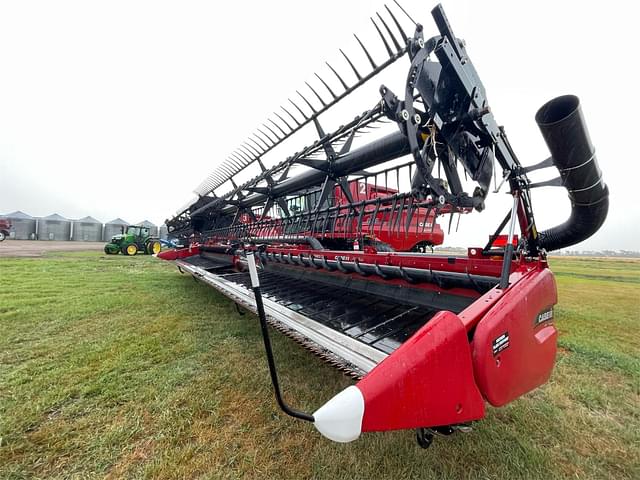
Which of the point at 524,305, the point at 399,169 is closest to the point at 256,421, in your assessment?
the point at 524,305

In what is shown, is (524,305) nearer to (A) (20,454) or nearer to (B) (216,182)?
(A) (20,454)

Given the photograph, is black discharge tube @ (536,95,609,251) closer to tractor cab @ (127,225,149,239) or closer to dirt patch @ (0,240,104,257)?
dirt patch @ (0,240,104,257)

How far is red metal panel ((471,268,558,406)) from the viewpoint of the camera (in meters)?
1.04

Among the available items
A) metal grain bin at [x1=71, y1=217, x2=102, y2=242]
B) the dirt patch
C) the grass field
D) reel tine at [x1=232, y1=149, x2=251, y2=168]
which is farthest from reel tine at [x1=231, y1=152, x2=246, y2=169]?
metal grain bin at [x1=71, y1=217, x2=102, y2=242]

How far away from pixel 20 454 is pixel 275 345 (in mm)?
1774

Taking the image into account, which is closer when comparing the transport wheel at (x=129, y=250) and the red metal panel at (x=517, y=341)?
the red metal panel at (x=517, y=341)

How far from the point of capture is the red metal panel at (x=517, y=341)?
104 cm

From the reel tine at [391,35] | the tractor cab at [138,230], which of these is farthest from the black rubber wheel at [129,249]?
the reel tine at [391,35]

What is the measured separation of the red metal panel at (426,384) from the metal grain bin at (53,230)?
196 ft

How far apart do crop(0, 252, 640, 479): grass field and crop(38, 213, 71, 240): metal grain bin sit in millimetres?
55799

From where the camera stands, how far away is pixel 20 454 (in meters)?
1.42

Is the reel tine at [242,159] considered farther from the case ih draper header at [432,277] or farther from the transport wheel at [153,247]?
the transport wheel at [153,247]

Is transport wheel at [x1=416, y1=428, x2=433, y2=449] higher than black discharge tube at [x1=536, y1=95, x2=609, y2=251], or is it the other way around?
black discharge tube at [x1=536, y1=95, x2=609, y2=251]

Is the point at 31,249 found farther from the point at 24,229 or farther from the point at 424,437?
the point at 24,229
